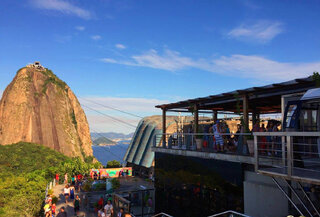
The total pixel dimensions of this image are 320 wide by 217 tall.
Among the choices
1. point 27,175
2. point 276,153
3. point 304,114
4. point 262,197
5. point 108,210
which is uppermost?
point 304,114

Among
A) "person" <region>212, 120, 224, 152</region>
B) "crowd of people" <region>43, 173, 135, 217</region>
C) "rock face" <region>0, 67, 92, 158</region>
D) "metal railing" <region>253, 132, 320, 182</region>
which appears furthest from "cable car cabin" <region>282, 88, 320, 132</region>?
"rock face" <region>0, 67, 92, 158</region>

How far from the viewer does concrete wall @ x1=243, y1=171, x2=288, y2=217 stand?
29.7 ft

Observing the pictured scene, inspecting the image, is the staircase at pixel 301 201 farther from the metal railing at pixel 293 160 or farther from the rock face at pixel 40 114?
the rock face at pixel 40 114

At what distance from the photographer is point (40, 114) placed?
271ft

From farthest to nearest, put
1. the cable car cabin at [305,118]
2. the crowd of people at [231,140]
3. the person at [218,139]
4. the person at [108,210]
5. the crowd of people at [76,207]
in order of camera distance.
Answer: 1. the person at [108,210]
2. the crowd of people at [76,207]
3. the person at [218,139]
4. the crowd of people at [231,140]
5. the cable car cabin at [305,118]

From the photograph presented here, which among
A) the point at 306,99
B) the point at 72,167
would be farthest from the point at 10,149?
the point at 306,99

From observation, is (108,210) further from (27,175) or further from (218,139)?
(27,175)

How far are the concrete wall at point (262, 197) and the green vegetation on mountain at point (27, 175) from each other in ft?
79.1

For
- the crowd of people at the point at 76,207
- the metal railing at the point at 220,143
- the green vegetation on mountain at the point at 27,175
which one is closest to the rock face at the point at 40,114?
the green vegetation on mountain at the point at 27,175

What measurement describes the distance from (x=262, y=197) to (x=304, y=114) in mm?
3297

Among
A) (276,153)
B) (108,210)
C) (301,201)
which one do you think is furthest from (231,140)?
(108,210)

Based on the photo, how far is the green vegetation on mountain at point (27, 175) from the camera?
94.8 feet

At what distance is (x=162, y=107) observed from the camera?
1767 cm

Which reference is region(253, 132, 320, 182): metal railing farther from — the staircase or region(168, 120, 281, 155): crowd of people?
region(168, 120, 281, 155): crowd of people
